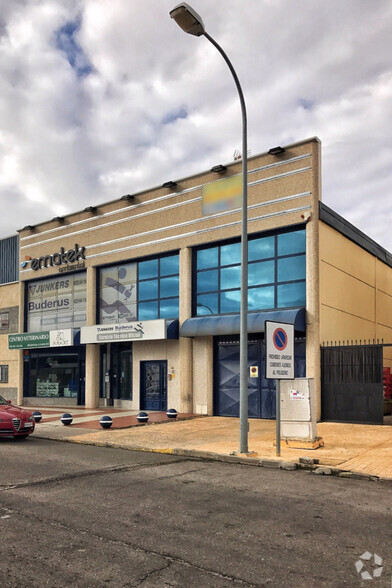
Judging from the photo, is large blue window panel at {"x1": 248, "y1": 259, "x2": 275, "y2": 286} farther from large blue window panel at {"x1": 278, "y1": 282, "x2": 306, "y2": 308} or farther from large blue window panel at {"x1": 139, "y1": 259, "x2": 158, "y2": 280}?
large blue window panel at {"x1": 139, "y1": 259, "x2": 158, "y2": 280}

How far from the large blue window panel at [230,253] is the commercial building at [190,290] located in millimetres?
50

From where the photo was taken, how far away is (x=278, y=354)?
1178cm

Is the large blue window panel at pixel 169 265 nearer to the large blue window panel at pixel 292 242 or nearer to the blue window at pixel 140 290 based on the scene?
the blue window at pixel 140 290

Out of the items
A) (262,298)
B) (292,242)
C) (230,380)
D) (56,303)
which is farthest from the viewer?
(56,303)

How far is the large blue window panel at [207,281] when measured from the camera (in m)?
22.0

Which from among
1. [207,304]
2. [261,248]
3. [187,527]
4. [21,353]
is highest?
[261,248]

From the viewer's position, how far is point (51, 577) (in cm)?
490

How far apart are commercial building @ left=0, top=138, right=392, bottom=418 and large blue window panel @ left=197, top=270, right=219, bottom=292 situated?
0.14ft

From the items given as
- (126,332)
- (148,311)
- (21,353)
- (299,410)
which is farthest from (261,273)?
(21,353)

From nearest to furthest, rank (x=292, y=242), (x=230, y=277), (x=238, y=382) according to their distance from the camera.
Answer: (x=292, y=242)
(x=238, y=382)
(x=230, y=277)

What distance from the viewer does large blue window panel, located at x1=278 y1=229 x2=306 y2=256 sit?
1944cm

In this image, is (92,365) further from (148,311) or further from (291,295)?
(291,295)

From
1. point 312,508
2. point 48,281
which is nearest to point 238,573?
point 312,508

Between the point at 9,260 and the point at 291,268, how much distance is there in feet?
61.0
